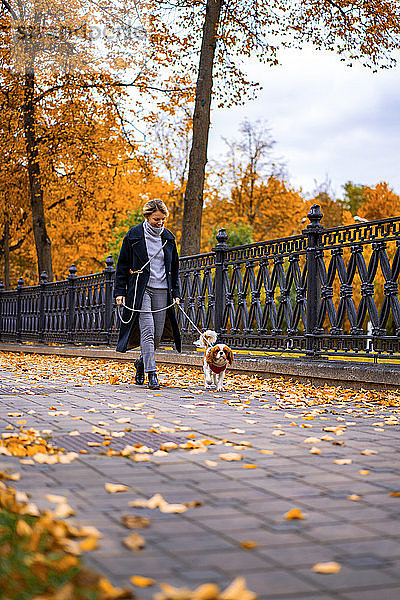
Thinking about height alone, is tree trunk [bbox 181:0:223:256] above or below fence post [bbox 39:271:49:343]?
above

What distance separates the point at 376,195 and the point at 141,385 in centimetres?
5477

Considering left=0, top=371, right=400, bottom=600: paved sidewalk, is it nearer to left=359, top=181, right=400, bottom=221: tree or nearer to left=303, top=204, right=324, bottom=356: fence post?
left=303, top=204, right=324, bottom=356: fence post

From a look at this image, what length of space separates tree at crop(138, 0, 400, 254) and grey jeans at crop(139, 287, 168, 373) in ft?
30.9

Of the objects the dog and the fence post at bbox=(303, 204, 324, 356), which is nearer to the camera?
the dog

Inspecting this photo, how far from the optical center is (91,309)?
18875mm

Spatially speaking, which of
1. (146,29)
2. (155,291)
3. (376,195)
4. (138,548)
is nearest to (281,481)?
(138,548)

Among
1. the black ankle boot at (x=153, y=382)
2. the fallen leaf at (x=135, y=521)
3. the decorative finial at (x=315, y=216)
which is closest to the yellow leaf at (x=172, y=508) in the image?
the fallen leaf at (x=135, y=521)

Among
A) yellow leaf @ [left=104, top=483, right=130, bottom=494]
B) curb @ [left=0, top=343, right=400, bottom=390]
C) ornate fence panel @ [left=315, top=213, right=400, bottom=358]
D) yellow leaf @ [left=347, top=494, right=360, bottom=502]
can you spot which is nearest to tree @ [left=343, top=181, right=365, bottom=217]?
curb @ [left=0, top=343, right=400, bottom=390]

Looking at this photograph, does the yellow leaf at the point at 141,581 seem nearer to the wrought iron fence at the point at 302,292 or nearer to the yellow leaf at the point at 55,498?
the yellow leaf at the point at 55,498

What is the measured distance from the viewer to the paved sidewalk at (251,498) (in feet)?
9.56

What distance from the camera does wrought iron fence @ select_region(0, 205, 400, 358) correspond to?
9.28 meters

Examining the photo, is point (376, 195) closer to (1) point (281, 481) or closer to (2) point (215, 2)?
(2) point (215, 2)

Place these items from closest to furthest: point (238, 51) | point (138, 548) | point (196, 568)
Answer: point (196, 568), point (138, 548), point (238, 51)

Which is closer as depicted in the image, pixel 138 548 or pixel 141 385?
pixel 138 548
